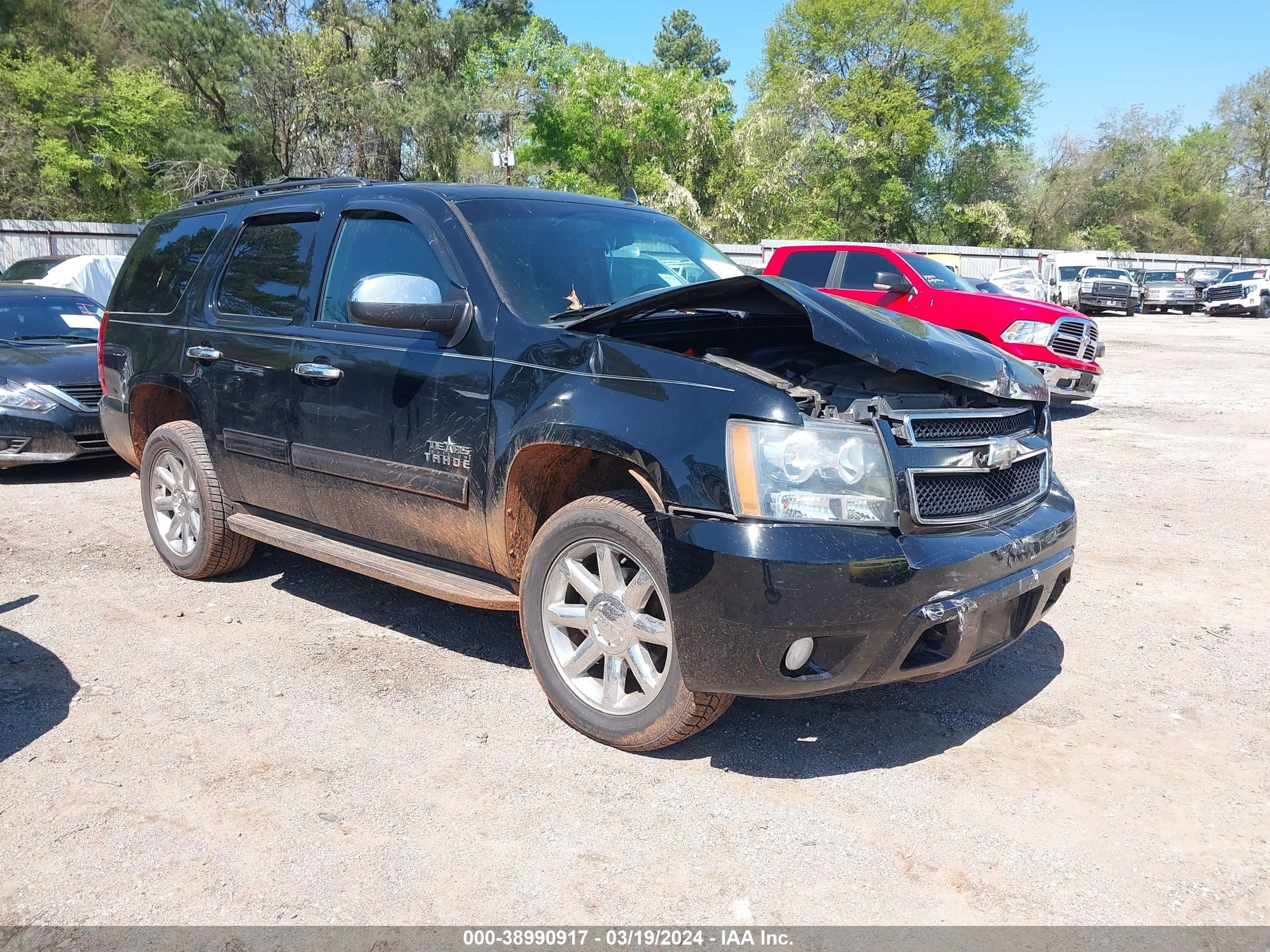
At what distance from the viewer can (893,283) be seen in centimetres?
1115

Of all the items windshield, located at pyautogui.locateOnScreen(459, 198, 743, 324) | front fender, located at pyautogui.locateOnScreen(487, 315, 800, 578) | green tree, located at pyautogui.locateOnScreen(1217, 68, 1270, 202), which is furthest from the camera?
green tree, located at pyautogui.locateOnScreen(1217, 68, 1270, 202)

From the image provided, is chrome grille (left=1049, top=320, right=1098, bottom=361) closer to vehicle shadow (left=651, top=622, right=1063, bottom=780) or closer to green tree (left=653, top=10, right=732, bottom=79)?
vehicle shadow (left=651, top=622, right=1063, bottom=780)

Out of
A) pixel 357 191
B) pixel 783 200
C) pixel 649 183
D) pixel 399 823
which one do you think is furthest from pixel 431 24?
pixel 399 823

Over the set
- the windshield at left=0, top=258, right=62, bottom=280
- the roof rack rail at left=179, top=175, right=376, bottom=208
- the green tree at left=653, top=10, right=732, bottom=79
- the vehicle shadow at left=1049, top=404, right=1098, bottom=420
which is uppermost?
the green tree at left=653, top=10, right=732, bottom=79

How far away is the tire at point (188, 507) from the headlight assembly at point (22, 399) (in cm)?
297

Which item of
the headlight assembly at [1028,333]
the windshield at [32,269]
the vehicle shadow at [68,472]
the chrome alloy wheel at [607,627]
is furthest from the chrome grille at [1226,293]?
the chrome alloy wheel at [607,627]

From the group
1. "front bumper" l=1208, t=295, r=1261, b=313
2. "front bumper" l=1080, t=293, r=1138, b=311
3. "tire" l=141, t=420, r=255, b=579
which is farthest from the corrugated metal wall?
"front bumper" l=1208, t=295, r=1261, b=313

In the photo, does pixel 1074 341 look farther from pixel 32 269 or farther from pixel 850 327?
pixel 32 269

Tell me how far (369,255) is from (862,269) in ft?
30.2

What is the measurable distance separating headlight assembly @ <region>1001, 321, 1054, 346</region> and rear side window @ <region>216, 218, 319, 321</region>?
8.91m

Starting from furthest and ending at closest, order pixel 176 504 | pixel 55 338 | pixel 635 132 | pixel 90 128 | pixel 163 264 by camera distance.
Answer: pixel 635 132 → pixel 90 128 → pixel 55 338 → pixel 163 264 → pixel 176 504

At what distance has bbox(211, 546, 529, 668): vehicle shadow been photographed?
4.46 metres

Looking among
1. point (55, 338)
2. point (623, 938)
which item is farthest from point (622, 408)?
point (55, 338)

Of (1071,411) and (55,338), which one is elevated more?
(55,338)
